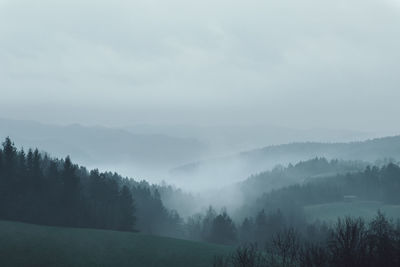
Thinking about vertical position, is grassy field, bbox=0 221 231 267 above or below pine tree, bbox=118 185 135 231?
below

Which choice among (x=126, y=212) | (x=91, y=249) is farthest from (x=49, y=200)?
(x=91, y=249)

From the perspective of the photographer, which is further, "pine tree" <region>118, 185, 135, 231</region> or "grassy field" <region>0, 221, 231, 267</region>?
"pine tree" <region>118, 185, 135, 231</region>

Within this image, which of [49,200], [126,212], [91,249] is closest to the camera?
[91,249]

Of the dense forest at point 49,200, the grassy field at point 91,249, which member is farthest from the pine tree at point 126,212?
the grassy field at point 91,249

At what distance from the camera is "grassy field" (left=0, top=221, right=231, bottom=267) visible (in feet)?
343

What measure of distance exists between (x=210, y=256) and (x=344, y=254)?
5741 centimetres

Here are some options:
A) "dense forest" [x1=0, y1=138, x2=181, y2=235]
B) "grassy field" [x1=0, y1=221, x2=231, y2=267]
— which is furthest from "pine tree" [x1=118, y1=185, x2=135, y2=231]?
"grassy field" [x1=0, y1=221, x2=231, y2=267]

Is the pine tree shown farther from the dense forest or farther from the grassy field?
the grassy field

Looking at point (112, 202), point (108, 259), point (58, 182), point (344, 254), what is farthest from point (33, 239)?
point (344, 254)

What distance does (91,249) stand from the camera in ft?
381

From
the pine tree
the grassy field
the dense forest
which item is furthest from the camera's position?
the pine tree

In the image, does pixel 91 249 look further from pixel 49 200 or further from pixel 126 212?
pixel 126 212

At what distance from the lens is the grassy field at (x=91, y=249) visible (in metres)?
105

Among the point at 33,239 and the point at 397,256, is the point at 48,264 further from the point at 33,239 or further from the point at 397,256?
the point at 397,256
